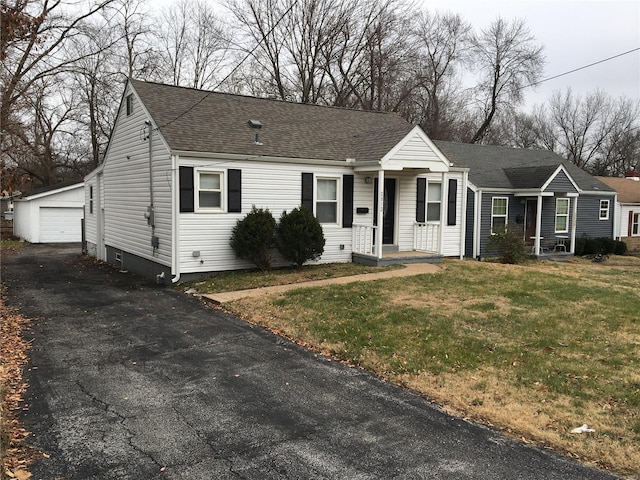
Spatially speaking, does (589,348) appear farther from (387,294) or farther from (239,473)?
(239,473)

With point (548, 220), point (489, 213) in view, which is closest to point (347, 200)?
point (489, 213)

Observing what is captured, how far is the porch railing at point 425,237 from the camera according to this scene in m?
15.8

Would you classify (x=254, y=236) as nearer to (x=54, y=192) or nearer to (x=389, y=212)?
(x=389, y=212)

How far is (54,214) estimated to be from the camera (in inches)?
1097

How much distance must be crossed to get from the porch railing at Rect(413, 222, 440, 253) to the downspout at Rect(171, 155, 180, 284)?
7.28m

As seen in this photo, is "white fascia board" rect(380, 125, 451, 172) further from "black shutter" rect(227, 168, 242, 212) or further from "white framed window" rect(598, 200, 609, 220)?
"white framed window" rect(598, 200, 609, 220)

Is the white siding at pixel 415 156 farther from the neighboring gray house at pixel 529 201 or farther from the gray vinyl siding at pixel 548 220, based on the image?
the gray vinyl siding at pixel 548 220

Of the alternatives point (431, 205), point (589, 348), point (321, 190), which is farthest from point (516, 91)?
point (589, 348)

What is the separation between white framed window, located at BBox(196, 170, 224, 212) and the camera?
12.7 m

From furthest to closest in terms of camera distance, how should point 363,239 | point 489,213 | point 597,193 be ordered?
point 597,193, point 489,213, point 363,239

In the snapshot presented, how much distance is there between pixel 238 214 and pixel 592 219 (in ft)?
58.4

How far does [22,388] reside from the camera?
5504 millimetres

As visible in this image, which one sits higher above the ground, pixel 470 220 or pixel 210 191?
pixel 210 191

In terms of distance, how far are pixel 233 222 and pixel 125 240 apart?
4859 millimetres
